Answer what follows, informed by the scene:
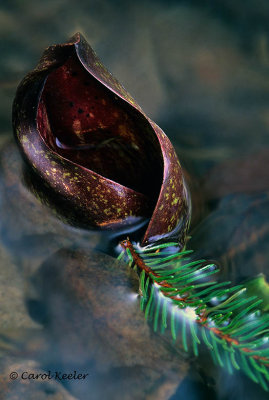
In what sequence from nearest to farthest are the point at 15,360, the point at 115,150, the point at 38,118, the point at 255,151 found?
1. the point at 38,118
2. the point at 15,360
3. the point at 115,150
4. the point at 255,151

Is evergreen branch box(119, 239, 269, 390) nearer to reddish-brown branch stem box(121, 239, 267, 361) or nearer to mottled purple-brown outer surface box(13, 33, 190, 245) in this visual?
reddish-brown branch stem box(121, 239, 267, 361)

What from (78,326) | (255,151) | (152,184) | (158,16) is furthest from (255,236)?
(158,16)

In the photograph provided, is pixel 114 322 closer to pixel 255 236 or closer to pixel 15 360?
pixel 15 360

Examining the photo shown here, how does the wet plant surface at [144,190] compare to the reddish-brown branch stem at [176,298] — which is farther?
the wet plant surface at [144,190]

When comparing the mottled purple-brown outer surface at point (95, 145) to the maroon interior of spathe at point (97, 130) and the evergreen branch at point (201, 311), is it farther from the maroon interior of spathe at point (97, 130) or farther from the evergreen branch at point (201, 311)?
the evergreen branch at point (201, 311)

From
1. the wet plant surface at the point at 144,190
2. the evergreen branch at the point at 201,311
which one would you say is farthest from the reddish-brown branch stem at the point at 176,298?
the wet plant surface at the point at 144,190

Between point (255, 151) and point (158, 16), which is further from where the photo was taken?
point (158, 16)
